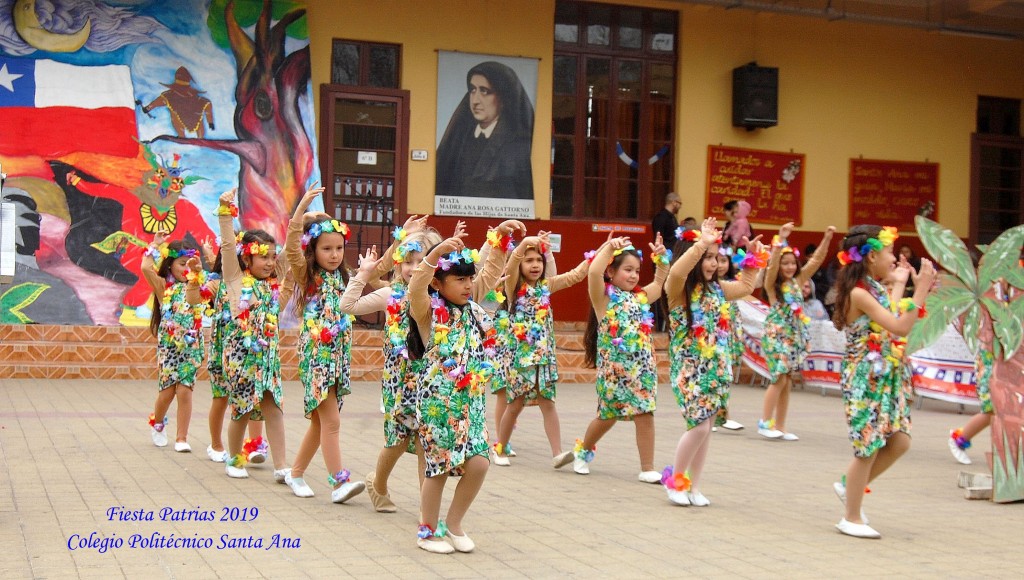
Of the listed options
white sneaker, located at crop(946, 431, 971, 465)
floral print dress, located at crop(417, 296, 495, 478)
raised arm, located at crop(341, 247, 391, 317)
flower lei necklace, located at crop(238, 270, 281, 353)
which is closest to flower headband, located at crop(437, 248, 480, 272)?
floral print dress, located at crop(417, 296, 495, 478)

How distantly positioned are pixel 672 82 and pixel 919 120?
460cm

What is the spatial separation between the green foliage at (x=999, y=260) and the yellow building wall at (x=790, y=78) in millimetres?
10518

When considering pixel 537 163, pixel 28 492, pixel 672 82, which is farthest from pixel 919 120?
pixel 28 492

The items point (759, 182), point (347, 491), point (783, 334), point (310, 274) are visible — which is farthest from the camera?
point (759, 182)

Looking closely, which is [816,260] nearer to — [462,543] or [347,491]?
[347,491]

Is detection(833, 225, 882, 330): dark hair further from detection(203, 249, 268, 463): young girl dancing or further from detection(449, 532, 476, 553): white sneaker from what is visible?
detection(203, 249, 268, 463): young girl dancing

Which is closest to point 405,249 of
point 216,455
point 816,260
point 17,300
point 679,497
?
point 679,497

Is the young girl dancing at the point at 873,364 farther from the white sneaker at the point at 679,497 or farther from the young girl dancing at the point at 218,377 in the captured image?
the young girl dancing at the point at 218,377

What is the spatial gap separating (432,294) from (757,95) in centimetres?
1341

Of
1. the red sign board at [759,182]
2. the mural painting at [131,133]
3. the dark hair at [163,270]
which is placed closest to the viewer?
the dark hair at [163,270]

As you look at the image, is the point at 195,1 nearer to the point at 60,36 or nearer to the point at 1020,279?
the point at 60,36

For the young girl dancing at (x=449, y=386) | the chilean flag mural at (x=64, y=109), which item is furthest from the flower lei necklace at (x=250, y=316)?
the chilean flag mural at (x=64, y=109)

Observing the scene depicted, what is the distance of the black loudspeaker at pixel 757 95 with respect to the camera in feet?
60.1

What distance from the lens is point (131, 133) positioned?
610 inches
